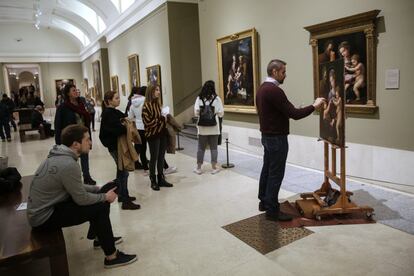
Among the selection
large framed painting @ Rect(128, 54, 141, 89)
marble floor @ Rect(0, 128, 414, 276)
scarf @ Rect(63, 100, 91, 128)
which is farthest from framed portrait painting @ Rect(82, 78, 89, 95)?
marble floor @ Rect(0, 128, 414, 276)

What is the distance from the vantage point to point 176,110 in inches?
443

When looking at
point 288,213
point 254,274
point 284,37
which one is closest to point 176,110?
point 284,37

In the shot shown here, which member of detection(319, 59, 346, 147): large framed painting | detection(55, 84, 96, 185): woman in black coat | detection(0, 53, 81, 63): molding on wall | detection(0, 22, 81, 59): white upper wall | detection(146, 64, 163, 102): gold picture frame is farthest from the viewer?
detection(0, 53, 81, 63): molding on wall

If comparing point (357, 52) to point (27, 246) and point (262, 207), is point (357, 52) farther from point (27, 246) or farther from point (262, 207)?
point (27, 246)

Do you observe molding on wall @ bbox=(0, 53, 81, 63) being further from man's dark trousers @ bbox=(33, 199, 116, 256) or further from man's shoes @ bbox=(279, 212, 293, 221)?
man's shoes @ bbox=(279, 212, 293, 221)

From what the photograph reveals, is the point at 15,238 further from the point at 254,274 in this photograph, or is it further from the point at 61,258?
the point at 254,274

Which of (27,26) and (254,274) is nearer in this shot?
(254,274)

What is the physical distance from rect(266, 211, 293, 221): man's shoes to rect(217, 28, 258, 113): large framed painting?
410 centimetres

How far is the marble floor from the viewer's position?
303 cm

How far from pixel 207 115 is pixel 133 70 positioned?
926 cm

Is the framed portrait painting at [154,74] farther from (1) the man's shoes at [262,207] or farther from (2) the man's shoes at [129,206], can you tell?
(1) the man's shoes at [262,207]

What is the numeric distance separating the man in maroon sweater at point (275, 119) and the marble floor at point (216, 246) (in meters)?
0.50

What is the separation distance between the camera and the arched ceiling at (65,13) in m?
16.4

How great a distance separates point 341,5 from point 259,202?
3355 millimetres
